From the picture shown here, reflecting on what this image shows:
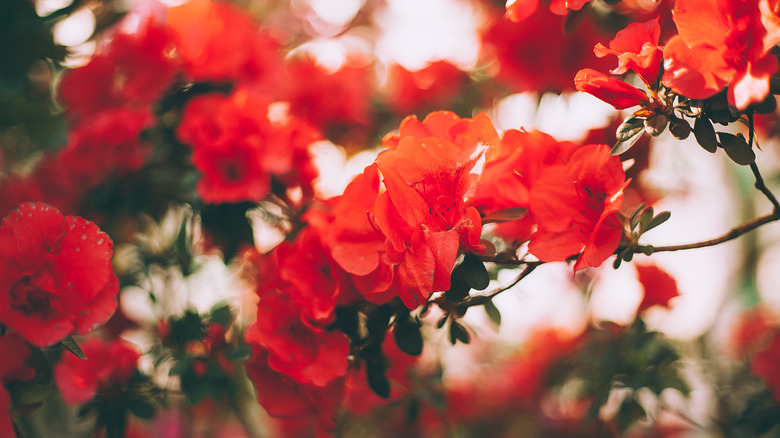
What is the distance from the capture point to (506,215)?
32.9 inches

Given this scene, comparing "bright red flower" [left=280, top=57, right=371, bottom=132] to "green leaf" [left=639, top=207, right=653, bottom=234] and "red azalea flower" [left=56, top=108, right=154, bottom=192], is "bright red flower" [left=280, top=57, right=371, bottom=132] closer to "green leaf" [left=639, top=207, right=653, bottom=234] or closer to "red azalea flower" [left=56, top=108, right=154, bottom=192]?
"red azalea flower" [left=56, top=108, right=154, bottom=192]

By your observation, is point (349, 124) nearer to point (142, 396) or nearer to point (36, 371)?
point (142, 396)

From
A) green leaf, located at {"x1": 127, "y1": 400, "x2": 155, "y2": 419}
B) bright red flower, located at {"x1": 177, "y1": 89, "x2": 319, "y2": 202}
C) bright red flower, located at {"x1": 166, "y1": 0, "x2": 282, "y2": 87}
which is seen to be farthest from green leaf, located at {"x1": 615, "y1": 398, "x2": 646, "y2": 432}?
bright red flower, located at {"x1": 166, "y1": 0, "x2": 282, "y2": 87}

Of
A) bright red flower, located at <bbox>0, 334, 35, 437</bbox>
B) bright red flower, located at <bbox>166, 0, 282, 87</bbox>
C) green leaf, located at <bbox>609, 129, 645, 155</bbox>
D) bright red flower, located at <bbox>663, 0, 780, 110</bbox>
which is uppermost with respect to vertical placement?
bright red flower, located at <bbox>663, 0, 780, 110</bbox>

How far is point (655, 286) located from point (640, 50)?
83 centimetres

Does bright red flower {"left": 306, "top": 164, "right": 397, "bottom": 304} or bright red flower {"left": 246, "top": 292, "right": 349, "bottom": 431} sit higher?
bright red flower {"left": 306, "top": 164, "right": 397, "bottom": 304}

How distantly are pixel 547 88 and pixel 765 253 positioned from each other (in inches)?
93.1

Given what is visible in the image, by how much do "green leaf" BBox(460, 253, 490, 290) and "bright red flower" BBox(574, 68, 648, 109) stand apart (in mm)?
307

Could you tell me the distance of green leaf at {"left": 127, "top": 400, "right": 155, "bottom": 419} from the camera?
1.15 m

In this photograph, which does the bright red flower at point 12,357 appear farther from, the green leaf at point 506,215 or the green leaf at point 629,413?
the green leaf at point 629,413

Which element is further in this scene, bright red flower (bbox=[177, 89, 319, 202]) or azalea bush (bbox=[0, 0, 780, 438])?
bright red flower (bbox=[177, 89, 319, 202])

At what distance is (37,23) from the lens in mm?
1513

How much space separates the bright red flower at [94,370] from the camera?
110cm

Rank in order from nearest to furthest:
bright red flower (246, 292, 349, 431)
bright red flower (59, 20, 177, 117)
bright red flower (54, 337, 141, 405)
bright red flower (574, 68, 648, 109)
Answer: bright red flower (574, 68, 648, 109) < bright red flower (246, 292, 349, 431) < bright red flower (54, 337, 141, 405) < bright red flower (59, 20, 177, 117)
